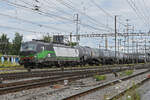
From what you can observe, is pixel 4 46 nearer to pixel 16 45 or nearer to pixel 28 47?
pixel 16 45

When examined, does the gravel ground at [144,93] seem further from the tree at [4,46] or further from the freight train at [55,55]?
the tree at [4,46]

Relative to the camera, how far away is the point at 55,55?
31.9 metres

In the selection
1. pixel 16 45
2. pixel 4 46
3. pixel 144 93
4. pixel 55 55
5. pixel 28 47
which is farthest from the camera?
pixel 16 45

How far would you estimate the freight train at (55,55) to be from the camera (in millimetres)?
28139

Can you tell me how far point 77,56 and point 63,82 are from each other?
23395 millimetres

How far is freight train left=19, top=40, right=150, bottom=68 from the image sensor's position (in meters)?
28.1

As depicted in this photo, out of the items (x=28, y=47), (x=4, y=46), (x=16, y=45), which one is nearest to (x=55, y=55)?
(x=28, y=47)

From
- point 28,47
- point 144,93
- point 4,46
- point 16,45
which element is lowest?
point 144,93

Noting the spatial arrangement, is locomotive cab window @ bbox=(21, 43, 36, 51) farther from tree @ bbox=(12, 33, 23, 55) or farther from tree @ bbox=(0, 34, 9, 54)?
tree @ bbox=(12, 33, 23, 55)

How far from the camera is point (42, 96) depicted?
9.93m

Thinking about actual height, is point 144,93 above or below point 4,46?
below

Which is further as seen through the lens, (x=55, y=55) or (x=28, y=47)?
(x=55, y=55)

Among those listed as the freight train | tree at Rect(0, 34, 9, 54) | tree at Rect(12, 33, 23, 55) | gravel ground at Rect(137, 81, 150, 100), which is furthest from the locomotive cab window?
tree at Rect(12, 33, 23, 55)

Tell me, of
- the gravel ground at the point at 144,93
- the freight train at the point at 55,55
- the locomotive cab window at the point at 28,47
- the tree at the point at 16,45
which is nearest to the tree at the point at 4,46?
the tree at the point at 16,45
